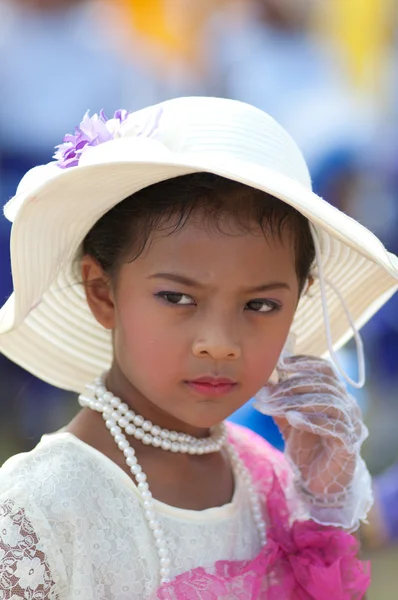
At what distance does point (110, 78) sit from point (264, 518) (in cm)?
259

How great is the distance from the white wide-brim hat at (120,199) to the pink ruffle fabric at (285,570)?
46 centimetres

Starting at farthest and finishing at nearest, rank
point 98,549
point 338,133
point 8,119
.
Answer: point 338,133 < point 8,119 < point 98,549

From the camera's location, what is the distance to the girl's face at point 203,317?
1.33 m

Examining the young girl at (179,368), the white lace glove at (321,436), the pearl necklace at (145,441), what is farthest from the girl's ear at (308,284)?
the pearl necklace at (145,441)

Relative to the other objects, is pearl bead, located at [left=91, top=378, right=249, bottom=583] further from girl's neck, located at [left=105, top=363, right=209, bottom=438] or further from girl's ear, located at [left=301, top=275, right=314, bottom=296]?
girl's ear, located at [left=301, top=275, right=314, bottom=296]

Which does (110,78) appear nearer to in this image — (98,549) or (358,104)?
(358,104)

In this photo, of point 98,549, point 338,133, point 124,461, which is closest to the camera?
point 98,549

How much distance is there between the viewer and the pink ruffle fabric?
1.32m

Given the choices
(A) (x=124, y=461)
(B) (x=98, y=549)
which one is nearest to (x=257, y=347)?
(A) (x=124, y=461)

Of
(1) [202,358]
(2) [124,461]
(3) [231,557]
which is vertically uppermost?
(1) [202,358]

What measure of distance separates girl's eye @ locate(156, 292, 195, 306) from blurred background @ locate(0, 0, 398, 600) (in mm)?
2073

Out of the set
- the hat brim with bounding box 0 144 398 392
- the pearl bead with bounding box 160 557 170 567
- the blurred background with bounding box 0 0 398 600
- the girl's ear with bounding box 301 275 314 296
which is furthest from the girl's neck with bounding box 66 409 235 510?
the blurred background with bounding box 0 0 398 600

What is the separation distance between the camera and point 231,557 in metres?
1.46

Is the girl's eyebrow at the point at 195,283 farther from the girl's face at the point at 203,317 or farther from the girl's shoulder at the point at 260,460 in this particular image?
the girl's shoulder at the point at 260,460
